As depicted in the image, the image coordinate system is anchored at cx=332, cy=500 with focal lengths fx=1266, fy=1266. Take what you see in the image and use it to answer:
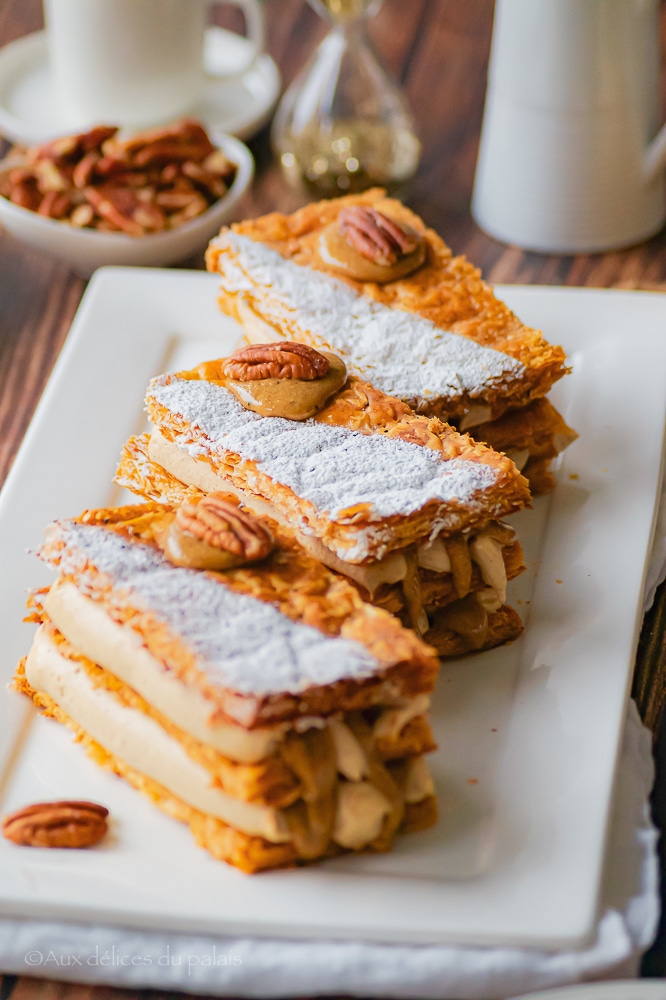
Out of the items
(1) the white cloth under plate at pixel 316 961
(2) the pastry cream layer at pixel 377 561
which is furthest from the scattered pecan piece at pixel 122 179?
(1) the white cloth under plate at pixel 316 961

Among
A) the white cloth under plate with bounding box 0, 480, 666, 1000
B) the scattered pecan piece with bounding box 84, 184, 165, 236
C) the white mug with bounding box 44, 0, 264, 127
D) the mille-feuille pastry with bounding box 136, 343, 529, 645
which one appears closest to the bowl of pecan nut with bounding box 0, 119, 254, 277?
the scattered pecan piece with bounding box 84, 184, 165, 236

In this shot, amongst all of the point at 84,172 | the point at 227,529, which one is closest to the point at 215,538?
the point at 227,529

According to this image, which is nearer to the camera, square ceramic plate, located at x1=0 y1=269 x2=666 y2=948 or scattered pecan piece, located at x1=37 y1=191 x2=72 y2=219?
square ceramic plate, located at x1=0 y1=269 x2=666 y2=948

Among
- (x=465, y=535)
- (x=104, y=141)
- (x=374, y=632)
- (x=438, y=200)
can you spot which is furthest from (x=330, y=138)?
(x=374, y=632)

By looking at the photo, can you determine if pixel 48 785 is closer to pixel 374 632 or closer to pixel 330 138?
pixel 374 632

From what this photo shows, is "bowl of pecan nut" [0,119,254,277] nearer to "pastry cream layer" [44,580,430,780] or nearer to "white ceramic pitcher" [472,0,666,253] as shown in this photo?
"white ceramic pitcher" [472,0,666,253]

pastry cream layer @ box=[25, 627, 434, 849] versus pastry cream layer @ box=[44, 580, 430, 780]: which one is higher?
pastry cream layer @ box=[44, 580, 430, 780]
